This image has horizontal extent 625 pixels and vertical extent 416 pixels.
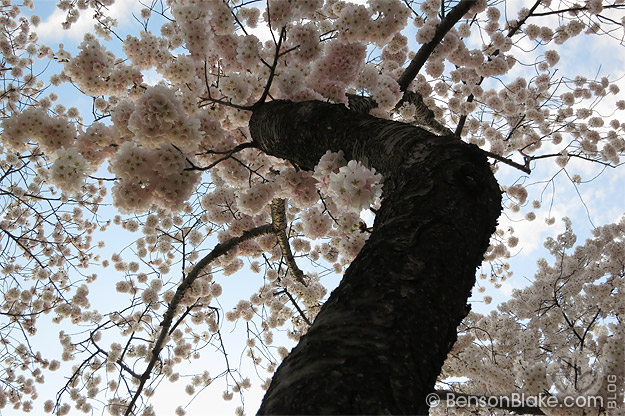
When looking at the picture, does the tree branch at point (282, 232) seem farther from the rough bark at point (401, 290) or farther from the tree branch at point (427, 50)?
the rough bark at point (401, 290)

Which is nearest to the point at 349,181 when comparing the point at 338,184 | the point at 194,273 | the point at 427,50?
the point at 338,184

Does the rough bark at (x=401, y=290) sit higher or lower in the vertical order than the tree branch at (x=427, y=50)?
lower

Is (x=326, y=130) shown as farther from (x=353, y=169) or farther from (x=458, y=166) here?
(x=458, y=166)

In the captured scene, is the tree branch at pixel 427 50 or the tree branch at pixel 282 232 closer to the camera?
the tree branch at pixel 427 50

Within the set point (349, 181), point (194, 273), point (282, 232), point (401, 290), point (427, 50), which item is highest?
point (427, 50)

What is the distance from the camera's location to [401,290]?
108 cm

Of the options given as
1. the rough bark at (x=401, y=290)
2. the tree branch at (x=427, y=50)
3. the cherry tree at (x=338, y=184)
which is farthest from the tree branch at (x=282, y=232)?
the rough bark at (x=401, y=290)

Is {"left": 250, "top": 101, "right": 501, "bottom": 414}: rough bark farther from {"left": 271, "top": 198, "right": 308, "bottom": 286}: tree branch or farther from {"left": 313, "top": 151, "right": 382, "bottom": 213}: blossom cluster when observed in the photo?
{"left": 271, "top": 198, "right": 308, "bottom": 286}: tree branch

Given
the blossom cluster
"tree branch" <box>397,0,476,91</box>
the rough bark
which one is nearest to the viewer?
the rough bark

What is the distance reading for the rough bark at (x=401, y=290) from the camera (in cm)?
86

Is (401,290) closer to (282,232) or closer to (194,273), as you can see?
(282,232)

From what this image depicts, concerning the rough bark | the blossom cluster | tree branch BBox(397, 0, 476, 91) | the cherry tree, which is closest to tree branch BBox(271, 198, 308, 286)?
the cherry tree

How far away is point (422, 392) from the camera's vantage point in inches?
36.9

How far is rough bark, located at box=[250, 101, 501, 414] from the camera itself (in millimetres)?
863
